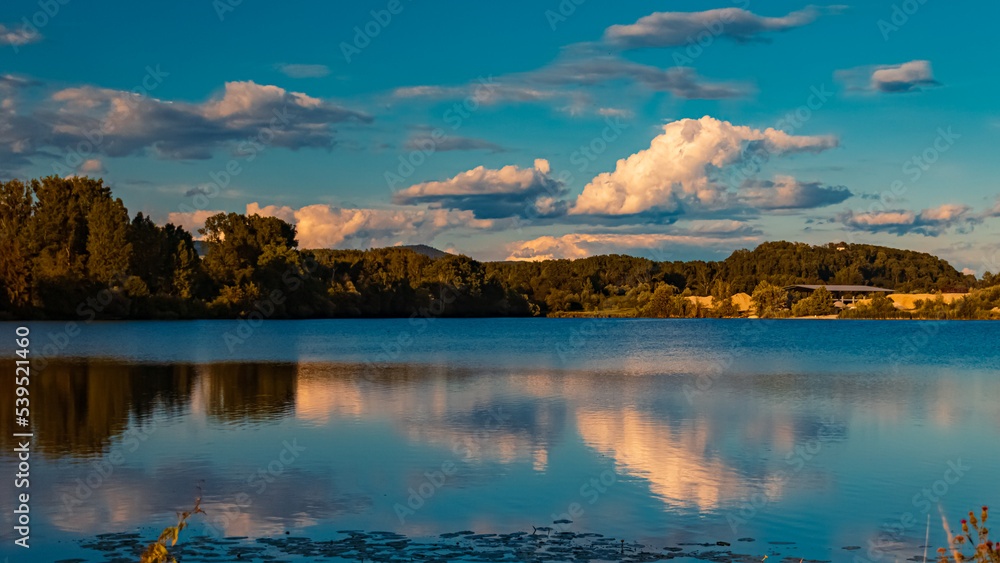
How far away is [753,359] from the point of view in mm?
57344

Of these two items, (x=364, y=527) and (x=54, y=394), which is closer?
(x=364, y=527)

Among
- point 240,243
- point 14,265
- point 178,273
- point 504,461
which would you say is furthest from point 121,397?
point 240,243

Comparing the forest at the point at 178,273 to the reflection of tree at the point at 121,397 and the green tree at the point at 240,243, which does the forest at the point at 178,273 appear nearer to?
the green tree at the point at 240,243

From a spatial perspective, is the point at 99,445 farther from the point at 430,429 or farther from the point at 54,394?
the point at 54,394

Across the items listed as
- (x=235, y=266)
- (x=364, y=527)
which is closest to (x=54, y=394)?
(x=364, y=527)

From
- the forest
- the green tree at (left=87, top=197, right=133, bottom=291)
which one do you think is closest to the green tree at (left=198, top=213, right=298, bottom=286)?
the forest

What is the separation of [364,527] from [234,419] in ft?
43.7

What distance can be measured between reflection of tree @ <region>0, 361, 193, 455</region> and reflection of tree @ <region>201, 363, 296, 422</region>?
1078 millimetres

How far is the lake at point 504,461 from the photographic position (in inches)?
483

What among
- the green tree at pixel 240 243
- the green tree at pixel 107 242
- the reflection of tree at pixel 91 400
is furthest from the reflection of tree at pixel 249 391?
the green tree at pixel 240 243

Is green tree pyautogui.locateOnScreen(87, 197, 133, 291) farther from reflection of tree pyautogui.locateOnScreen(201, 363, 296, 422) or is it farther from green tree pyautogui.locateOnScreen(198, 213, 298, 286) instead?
reflection of tree pyautogui.locateOnScreen(201, 363, 296, 422)

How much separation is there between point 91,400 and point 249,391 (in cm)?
581

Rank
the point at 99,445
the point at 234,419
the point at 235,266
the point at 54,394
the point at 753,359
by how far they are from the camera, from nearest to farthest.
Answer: the point at 99,445
the point at 234,419
the point at 54,394
the point at 753,359
the point at 235,266

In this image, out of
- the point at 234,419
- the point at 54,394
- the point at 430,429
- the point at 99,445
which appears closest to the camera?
the point at 99,445
